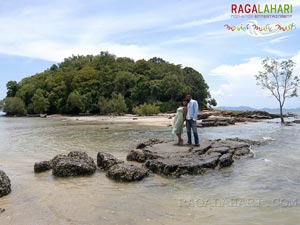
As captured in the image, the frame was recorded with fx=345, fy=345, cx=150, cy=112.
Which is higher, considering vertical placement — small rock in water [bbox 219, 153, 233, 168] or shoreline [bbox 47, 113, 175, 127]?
shoreline [bbox 47, 113, 175, 127]

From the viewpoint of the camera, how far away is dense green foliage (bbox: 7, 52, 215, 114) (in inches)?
→ 3078

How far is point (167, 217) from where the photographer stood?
7164mm

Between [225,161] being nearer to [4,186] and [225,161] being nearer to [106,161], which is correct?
[106,161]

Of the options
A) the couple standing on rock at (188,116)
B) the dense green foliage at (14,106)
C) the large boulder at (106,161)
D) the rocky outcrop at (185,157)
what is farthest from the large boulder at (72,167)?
the dense green foliage at (14,106)

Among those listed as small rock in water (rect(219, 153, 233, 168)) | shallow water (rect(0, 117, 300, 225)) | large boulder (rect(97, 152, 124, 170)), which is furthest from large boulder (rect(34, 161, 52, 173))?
small rock in water (rect(219, 153, 233, 168))

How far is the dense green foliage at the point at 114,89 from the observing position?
7819cm

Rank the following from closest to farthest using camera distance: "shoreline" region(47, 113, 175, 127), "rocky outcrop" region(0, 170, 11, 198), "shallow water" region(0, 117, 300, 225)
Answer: "shallow water" region(0, 117, 300, 225)
"rocky outcrop" region(0, 170, 11, 198)
"shoreline" region(47, 113, 175, 127)

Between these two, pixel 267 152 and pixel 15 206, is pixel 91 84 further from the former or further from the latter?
pixel 15 206

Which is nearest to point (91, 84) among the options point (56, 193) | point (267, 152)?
point (267, 152)

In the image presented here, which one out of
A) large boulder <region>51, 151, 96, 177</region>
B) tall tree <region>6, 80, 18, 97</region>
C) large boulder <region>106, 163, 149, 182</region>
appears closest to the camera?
large boulder <region>106, 163, 149, 182</region>

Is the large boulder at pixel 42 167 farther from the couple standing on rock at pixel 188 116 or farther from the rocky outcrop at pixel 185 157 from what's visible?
the couple standing on rock at pixel 188 116

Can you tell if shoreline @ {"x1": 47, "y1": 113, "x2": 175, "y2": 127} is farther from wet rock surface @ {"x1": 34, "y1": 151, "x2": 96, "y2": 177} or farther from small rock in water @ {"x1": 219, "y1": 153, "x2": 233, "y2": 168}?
wet rock surface @ {"x1": 34, "y1": 151, "x2": 96, "y2": 177}

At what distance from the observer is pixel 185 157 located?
A: 41.7 feet

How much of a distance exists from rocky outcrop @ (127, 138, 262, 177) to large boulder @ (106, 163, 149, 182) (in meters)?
0.89
